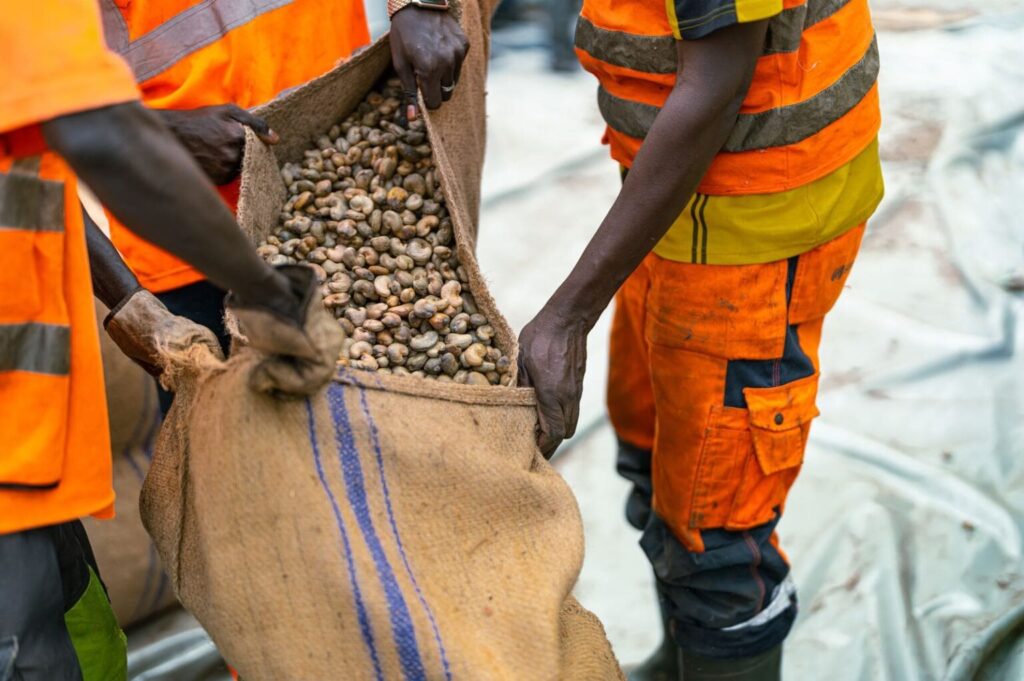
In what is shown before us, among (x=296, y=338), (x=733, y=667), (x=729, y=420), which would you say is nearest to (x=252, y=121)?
(x=296, y=338)

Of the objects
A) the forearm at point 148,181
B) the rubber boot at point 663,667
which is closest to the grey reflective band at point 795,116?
the forearm at point 148,181

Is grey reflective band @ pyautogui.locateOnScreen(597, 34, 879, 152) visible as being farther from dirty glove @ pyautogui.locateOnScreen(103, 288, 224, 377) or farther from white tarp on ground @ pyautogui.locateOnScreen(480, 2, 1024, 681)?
white tarp on ground @ pyautogui.locateOnScreen(480, 2, 1024, 681)

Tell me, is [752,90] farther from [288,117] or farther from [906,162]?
[906,162]

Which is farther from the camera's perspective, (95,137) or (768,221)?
(768,221)

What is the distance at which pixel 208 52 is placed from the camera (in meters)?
1.58

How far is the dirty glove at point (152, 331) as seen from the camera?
1.31 meters

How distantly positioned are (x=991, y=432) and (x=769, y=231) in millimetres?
1402

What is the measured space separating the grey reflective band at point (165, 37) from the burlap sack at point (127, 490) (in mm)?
653

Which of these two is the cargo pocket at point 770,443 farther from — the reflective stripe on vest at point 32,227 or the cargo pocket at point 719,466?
the reflective stripe on vest at point 32,227

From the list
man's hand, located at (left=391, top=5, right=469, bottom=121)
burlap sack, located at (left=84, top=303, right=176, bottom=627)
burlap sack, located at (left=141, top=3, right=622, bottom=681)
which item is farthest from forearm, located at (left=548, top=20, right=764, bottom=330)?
burlap sack, located at (left=84, top=303, right=176, bottom=627)

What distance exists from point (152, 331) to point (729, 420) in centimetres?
87

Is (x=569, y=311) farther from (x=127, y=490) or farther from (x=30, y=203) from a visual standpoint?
(x=127, y=490)

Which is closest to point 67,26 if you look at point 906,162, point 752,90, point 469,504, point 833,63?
point 469,504

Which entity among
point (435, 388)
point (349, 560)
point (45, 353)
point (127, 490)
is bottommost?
point (127, 490)
